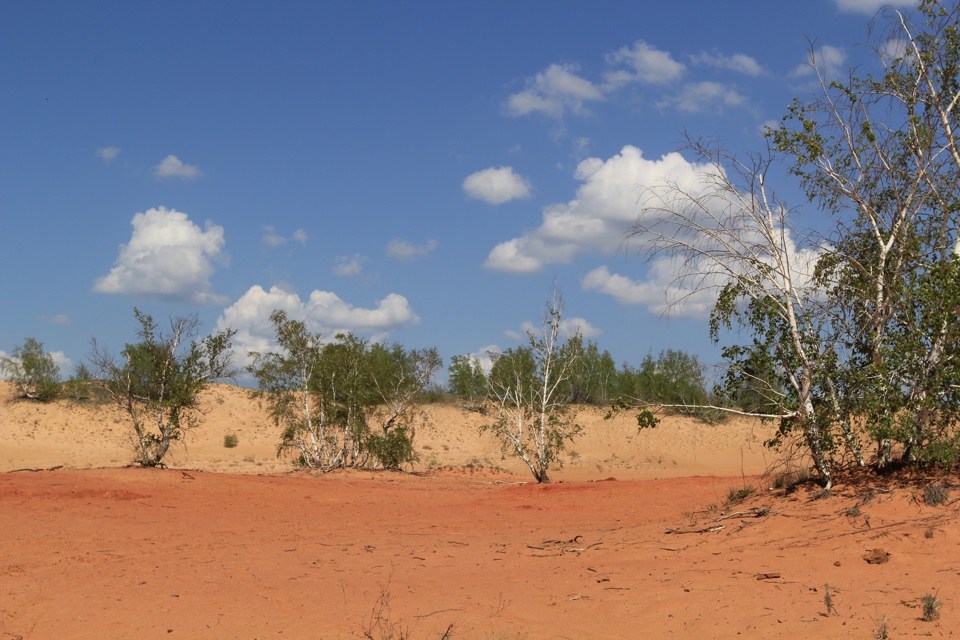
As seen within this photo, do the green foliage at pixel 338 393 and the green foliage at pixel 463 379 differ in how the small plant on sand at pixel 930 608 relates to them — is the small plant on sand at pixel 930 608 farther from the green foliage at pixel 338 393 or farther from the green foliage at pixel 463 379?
the green foliage at pixel 463 379

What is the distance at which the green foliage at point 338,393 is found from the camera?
30984mm

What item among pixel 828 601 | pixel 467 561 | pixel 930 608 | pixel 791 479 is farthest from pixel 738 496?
pixel 930 608

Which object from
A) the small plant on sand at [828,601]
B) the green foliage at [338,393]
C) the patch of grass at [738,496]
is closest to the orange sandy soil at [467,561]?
the small plant on sand at [828,601]

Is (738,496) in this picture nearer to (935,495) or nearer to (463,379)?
(935,495)

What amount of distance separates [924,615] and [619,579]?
12.6 feet

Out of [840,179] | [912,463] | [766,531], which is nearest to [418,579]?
[766,531]

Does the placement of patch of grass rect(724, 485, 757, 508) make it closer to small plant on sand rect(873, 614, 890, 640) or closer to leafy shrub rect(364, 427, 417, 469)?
small plant on sand rect(873, 614, 890, 640)

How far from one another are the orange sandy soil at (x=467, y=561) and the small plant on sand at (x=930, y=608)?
132 millimetres

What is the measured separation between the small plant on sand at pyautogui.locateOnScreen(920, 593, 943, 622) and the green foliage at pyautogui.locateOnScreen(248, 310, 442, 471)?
25044mm

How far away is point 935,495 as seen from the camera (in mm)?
11336

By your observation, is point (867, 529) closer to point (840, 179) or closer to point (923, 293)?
point (923, 293)

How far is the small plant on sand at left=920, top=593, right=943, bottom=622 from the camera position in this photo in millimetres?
7398

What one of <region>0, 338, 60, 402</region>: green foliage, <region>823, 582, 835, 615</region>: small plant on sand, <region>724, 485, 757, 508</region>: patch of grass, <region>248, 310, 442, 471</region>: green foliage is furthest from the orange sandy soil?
<region>0, 338, 60, 402</region>: green foliage

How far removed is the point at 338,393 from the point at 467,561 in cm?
1962
